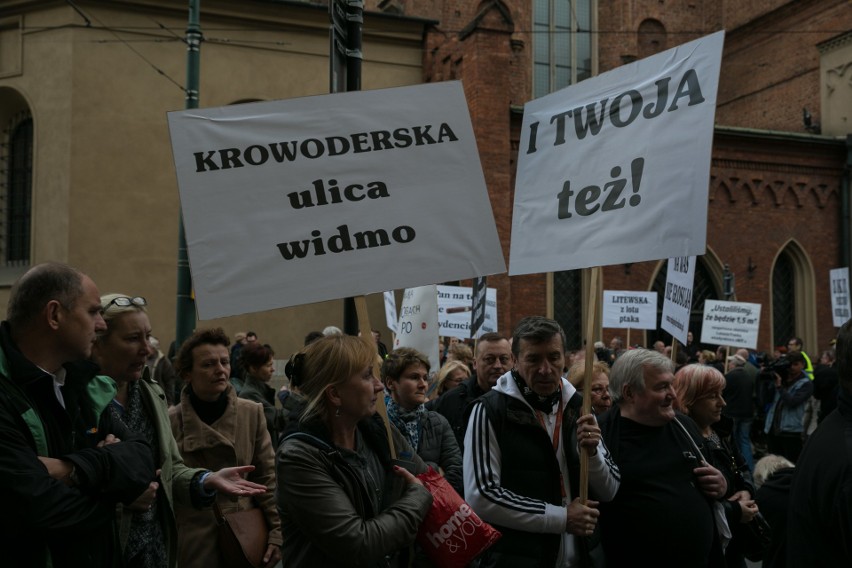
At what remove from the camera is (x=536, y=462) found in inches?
156

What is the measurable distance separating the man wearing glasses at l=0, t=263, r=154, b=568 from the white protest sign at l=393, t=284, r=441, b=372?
6.70 metres

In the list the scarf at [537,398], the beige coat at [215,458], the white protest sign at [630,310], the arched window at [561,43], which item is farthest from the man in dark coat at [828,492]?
the arched window at [561,43]

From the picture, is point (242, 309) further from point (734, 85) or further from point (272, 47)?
point (734, 85)

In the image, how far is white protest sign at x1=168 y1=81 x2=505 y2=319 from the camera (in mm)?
3787

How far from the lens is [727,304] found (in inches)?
581

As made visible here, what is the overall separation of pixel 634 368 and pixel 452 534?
1.45 m

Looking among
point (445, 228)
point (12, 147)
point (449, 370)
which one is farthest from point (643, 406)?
point (12, 147)

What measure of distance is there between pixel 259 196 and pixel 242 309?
51 centimetres

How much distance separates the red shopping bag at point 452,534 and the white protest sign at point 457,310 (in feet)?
32.9

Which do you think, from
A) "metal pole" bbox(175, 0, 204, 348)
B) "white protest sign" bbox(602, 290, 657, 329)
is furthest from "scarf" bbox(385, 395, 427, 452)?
"white protest sign" bbox(602, 290, 657, 329)

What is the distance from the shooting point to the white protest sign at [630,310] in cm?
1622

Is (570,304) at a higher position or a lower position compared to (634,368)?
higher

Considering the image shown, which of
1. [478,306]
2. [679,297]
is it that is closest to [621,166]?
[679,297]

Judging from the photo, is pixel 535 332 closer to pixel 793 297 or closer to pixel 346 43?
pixel 346 43
